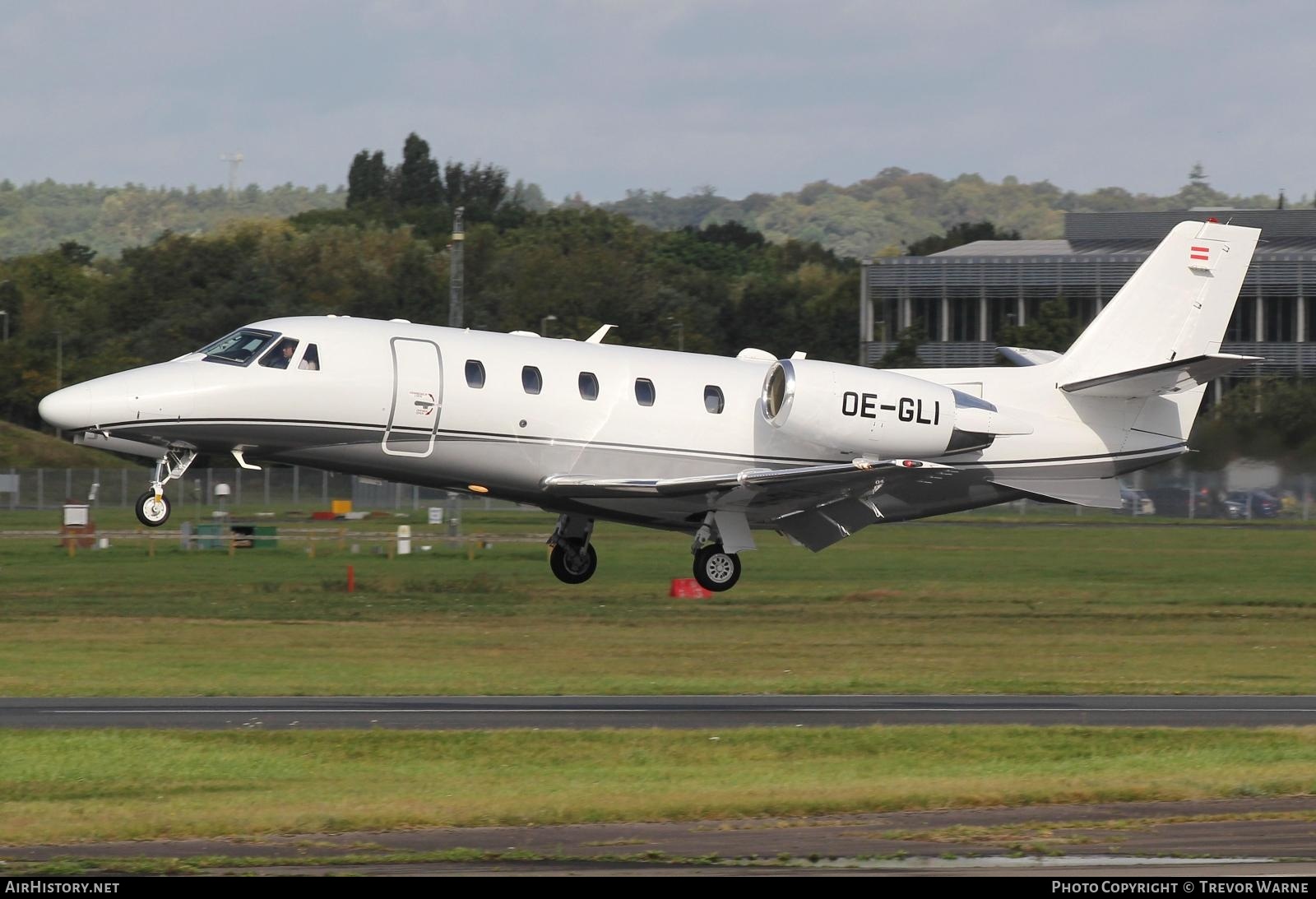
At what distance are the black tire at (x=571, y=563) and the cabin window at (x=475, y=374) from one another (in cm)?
357

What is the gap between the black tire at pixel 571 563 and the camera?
27.2m

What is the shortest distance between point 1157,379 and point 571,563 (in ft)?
31.0

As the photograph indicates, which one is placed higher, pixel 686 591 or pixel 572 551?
pixel 572 551

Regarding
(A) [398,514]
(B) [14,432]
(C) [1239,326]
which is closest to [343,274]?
(B) [14,432]

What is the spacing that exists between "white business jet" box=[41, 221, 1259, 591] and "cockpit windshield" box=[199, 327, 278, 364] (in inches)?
1.1

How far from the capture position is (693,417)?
2614 cm

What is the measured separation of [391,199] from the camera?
16938cm

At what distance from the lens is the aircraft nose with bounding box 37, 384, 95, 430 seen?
75.5 ft

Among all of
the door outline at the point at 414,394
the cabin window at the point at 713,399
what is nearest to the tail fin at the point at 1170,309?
the cabin window at the point at 713,399

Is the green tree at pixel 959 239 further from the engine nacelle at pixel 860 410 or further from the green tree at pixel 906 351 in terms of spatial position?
the engine nacelle at pixel 860 410

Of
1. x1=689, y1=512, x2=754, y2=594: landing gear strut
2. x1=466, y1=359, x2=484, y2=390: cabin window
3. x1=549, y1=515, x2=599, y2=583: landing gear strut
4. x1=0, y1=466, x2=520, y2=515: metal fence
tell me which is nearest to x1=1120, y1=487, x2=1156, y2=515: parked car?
x1=0, y1=466, x2=520, y2=515: metal fence

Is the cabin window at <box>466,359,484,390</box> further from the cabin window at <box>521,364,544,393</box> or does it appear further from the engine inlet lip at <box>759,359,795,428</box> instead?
the engine inlet lip at <box>759,359,795,428</box>

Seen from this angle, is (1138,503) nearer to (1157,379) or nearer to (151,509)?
(1157,379)

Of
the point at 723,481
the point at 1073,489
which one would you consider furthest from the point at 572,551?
the point at 1073,489
